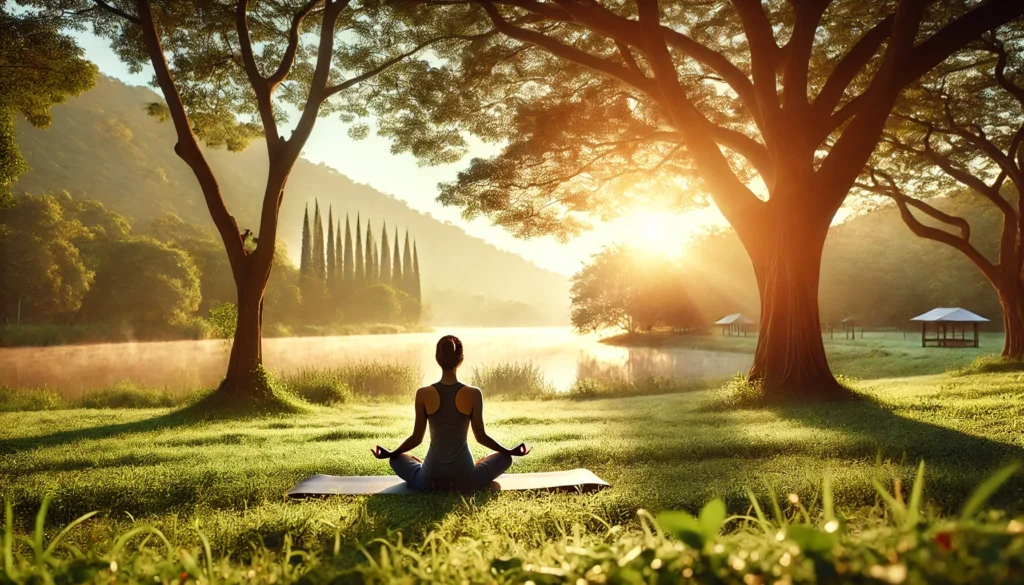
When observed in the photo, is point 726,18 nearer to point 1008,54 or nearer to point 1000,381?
point 1008,54

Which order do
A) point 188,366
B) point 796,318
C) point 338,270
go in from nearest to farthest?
point 796,318 → point 188,366 → point 338,270

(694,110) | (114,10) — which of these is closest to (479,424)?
(694,110)

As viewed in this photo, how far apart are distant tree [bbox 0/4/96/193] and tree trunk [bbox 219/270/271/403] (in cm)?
526

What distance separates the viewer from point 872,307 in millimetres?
45344

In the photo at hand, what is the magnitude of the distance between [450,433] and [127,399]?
429 inches

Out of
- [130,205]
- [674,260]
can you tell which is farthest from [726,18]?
[130,205]

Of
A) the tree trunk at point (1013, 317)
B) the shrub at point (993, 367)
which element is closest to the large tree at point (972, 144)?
the tree trunk at point (1013, 317)

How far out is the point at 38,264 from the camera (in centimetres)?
3089

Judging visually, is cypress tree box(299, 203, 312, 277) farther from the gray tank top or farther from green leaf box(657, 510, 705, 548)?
green leaf box(657, 510, 705, 548)

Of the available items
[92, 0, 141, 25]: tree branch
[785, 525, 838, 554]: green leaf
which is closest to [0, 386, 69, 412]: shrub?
[92, 0, 141, 25]: tree branch

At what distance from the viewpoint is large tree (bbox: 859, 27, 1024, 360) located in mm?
12523

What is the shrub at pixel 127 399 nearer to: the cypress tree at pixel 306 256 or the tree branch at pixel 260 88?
the tree branch at pixel 260 88

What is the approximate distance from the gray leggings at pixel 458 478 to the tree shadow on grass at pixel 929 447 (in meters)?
2.41

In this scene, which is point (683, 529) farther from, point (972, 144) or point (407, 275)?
point (407, 275)
